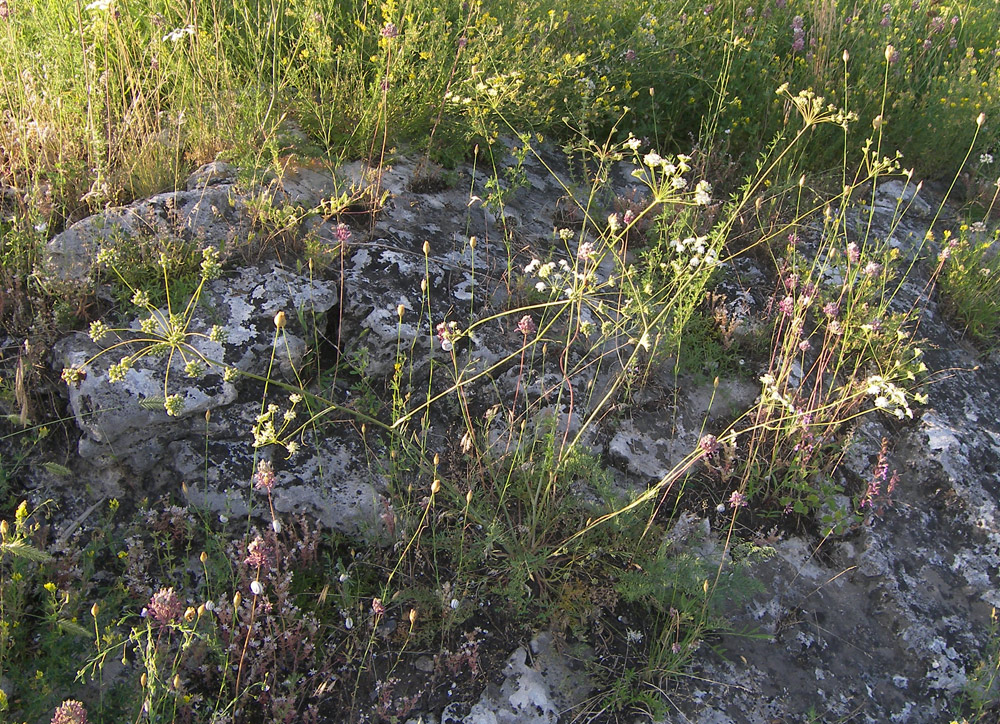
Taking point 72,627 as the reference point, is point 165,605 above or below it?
above

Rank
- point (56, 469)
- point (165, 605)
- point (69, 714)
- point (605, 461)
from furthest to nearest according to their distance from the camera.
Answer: point (605, 461)
point (56, 469)
point (165, 605)
point (69, 714)

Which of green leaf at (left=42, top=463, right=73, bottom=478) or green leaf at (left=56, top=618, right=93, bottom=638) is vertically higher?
green leaf at (left=42, top=463, right=73, bottom=478)

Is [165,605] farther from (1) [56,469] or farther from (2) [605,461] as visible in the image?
(2) [605,461]

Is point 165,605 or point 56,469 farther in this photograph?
point 56,469

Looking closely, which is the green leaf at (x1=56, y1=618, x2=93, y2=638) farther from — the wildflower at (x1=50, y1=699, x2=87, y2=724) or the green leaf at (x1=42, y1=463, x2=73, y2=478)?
the green leaf at (x1=42, y1=463, x2=73, y2=478)

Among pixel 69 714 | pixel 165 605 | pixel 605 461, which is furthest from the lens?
pixel 605 461

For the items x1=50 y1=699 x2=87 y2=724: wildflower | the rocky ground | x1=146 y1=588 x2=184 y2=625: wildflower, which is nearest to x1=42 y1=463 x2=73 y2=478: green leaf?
the rocky ground

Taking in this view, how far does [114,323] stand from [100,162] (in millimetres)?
753

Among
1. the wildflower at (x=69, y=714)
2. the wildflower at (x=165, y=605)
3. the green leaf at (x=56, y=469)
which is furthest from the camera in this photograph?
the green leaf at (x=56, y=469)

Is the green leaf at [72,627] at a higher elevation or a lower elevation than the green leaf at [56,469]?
lower

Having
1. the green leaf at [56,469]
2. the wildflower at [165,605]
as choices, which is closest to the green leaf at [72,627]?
the wildflower at [165,605]

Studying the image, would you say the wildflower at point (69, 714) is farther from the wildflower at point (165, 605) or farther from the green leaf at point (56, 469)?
the green leaf at point (56, 469)

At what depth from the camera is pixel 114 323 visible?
284 cm

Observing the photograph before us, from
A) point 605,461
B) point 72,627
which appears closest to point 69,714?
point 72,627
